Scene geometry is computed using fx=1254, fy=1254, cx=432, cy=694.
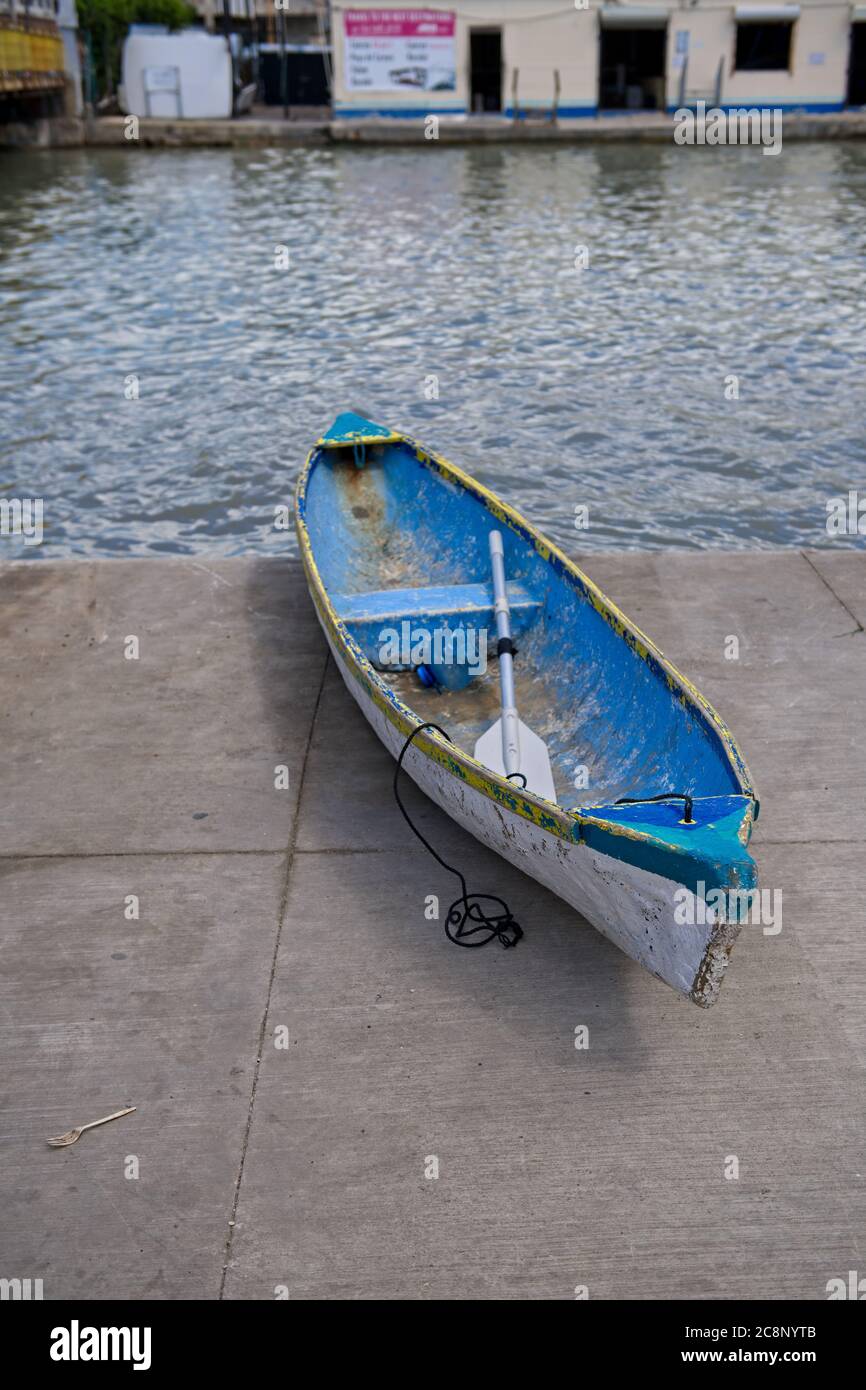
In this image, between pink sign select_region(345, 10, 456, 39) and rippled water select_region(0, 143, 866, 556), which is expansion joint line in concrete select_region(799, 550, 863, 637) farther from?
pink sign select_region(345, 10, 456, 39)

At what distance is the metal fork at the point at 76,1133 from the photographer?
4551 mm

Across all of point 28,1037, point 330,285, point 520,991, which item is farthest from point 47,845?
point 330,285

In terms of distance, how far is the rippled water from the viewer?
12.9m

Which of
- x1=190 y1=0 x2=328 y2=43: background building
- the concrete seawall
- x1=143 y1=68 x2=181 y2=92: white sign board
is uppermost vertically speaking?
x1=190 y1=0 x2=328 y2=43: background building

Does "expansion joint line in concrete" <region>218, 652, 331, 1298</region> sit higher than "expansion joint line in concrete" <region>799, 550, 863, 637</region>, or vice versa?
"expansion joint line in concrete" <region>799, 550, 863, 637</region>

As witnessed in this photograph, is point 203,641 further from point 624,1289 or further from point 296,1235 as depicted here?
point 624,1289

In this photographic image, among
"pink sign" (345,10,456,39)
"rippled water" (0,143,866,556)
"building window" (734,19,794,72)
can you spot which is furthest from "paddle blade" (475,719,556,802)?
"building window" (734,19,794,72)

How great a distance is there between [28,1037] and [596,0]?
41983 mm

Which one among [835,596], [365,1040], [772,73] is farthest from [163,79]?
[365,1040]

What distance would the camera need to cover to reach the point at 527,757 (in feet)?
20.2

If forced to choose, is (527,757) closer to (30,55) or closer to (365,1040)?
(365,1040)

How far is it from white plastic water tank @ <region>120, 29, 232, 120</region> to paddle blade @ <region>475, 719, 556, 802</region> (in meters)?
→ 39.9

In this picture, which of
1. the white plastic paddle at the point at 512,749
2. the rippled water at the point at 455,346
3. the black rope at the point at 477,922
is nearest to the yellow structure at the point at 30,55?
the rippled water at the point at 455,346

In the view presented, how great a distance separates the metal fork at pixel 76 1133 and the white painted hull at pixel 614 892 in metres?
1.89
